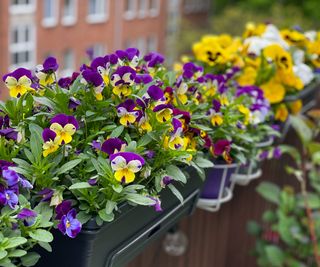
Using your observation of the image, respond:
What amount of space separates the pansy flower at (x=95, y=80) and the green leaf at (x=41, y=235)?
0.22m

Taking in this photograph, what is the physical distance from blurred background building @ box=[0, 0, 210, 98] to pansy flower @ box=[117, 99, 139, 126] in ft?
34.2

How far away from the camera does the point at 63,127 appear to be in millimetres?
669

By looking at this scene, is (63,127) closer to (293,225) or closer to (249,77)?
(249,77)

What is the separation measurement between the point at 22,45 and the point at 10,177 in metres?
13.6

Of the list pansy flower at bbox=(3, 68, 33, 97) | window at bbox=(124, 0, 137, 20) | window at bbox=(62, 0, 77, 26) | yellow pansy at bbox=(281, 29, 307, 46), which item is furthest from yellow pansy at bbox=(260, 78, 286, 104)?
window at bbox=(124, 0, 137, 20)

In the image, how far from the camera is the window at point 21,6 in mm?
13078

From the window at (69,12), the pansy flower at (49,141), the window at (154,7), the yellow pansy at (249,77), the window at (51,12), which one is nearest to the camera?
the pansy flower at (49,141)

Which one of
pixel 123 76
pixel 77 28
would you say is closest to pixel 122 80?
pixel 123 76

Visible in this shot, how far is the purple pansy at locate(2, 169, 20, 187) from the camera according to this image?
1.93 ft

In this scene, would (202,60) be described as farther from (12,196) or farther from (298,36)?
(12,196)

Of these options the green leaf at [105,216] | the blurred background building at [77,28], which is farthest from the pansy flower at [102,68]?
the blurred background building at [77,28]

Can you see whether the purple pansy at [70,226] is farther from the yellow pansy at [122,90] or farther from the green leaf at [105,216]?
the yellow pansy at [122,90]

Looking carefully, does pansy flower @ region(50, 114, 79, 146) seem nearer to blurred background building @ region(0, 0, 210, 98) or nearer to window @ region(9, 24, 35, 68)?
blurred background building @ region(0, 0, 210, 98)

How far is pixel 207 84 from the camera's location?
104 centimetres
